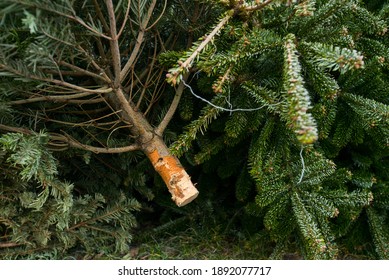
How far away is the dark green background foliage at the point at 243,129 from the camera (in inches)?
39.3

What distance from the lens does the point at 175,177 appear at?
4.02ft

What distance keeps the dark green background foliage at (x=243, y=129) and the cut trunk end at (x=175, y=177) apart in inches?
2.4

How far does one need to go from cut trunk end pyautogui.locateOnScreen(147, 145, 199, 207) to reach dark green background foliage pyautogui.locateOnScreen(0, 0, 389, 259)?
6 centimetres

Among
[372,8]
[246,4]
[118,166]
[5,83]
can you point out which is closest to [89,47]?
[5,83]

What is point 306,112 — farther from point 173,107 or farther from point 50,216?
point 50,216

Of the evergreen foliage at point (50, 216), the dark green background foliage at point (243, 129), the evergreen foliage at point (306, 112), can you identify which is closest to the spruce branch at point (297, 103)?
the dark green background foliage at point (243, 129)

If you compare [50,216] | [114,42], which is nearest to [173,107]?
[114,42]

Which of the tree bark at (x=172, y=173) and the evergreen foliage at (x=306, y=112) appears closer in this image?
the evergreen foliage at (x=306, y=112)

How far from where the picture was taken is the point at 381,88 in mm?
1263

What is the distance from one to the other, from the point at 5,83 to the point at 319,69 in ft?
2.65

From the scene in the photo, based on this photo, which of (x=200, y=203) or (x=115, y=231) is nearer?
(x=115, y=231)

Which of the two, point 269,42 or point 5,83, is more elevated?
point 269,42

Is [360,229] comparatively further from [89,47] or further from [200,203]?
A: [89,47]

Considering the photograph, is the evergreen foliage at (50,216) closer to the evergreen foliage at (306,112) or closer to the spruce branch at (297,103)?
the evergreen foliage at (306,112)
